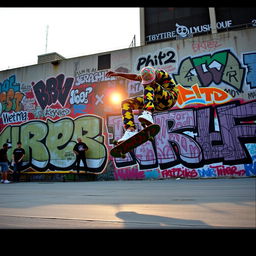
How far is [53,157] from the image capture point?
941cm

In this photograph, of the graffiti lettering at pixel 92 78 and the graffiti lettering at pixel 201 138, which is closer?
the graffiti lettering at pixel 201 138

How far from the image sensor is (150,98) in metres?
3.04

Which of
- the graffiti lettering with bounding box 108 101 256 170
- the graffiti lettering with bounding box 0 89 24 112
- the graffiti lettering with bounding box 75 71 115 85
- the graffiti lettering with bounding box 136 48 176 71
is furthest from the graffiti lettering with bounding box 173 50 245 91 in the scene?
the graffiti lettering with bounding box 0 89 24 112

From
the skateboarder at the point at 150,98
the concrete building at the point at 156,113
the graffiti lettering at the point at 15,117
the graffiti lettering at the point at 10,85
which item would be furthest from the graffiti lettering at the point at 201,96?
the graffiti lettering at the point at 10,85

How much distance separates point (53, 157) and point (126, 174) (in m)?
3.39

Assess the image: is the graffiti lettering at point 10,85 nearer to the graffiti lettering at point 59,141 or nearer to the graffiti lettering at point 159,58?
the graffiti lettering at point 59,141

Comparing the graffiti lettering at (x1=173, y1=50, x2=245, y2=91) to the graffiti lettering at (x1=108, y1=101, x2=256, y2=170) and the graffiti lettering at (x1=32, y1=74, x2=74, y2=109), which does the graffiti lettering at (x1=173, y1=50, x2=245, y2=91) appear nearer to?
the graffiti lettering at (x1=108, y1=101, x2=256, y2=170)

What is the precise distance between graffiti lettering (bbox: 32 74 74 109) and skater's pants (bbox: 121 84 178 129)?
6.83 metres

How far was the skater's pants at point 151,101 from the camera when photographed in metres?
3.04

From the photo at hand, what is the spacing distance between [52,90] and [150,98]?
8.02 metres

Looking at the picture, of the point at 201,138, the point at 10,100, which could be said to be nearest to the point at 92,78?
the point at 10,100

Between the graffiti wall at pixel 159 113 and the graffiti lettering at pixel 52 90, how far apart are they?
1.8 inches

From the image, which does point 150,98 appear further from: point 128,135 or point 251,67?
point 251,67
